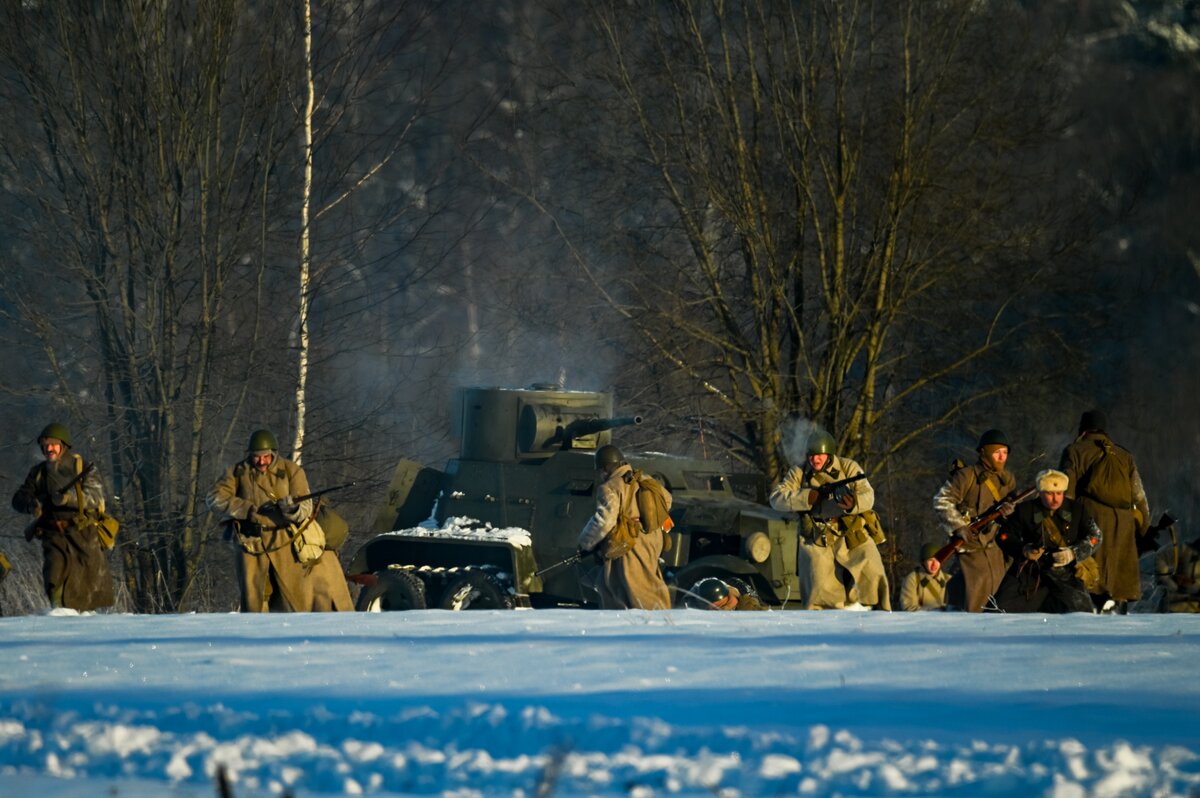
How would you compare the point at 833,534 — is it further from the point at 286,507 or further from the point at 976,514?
the point at 286,507

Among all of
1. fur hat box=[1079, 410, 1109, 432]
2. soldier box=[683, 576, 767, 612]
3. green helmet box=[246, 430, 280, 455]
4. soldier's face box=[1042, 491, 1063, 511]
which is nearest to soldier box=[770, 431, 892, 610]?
fur hat box=[1079, 410, 1109, 432]

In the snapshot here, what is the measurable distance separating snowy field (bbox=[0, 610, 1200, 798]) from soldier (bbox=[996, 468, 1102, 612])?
2.71 m

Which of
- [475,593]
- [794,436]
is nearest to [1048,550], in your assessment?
[475,593]

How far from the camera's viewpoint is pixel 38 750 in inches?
253

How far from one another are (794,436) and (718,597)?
229 inches

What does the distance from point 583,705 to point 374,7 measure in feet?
55.4

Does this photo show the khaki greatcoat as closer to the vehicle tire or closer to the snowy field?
the snowy field

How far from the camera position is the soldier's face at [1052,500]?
39.3ft

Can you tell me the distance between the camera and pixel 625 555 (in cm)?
1412

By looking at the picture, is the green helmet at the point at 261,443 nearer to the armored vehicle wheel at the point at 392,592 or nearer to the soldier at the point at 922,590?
the armored vehicle wheel at the point at 392,592

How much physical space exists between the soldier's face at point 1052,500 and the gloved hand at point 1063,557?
253mm

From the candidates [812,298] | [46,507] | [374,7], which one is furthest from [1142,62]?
[46,507]

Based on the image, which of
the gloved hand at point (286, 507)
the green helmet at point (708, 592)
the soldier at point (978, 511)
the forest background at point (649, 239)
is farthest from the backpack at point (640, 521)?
the forest background at point (649, 239)

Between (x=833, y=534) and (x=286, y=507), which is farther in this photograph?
(x=833, y=534)
